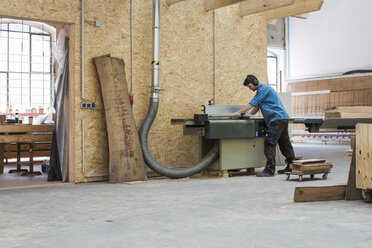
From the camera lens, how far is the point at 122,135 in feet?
21.3

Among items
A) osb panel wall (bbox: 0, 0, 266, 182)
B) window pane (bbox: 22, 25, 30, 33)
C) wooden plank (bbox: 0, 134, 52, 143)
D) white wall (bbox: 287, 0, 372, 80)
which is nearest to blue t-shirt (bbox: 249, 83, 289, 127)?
osb panel wall (bbox: 0, 0, 266, 182)

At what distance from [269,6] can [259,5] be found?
0.20 m

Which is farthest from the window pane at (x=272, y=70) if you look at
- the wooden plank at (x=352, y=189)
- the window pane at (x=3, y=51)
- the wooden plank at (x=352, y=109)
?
the wooden plank at (x=352, y=189)

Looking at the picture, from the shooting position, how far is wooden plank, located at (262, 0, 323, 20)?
836cm

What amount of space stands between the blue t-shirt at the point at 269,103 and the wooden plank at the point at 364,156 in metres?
2.53

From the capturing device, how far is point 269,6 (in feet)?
25.7

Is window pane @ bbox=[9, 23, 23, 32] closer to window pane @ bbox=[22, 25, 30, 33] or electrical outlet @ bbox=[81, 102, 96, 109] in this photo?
window pane @ bbox=[22, 25, 30, 33]

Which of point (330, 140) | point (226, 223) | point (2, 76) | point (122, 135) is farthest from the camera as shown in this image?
point (330, 140)

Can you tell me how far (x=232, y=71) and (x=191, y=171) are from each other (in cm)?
236

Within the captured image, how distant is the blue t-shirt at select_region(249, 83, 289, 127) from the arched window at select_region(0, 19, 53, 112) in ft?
30.1

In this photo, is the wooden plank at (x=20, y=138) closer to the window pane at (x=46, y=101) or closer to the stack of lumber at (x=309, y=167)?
the stack of lumber at (x=309, y=167)

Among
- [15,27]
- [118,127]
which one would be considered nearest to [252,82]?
[118,127]

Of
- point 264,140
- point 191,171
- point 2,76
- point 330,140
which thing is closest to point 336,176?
point 264,140

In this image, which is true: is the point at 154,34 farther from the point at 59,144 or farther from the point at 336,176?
the point at 336,176
